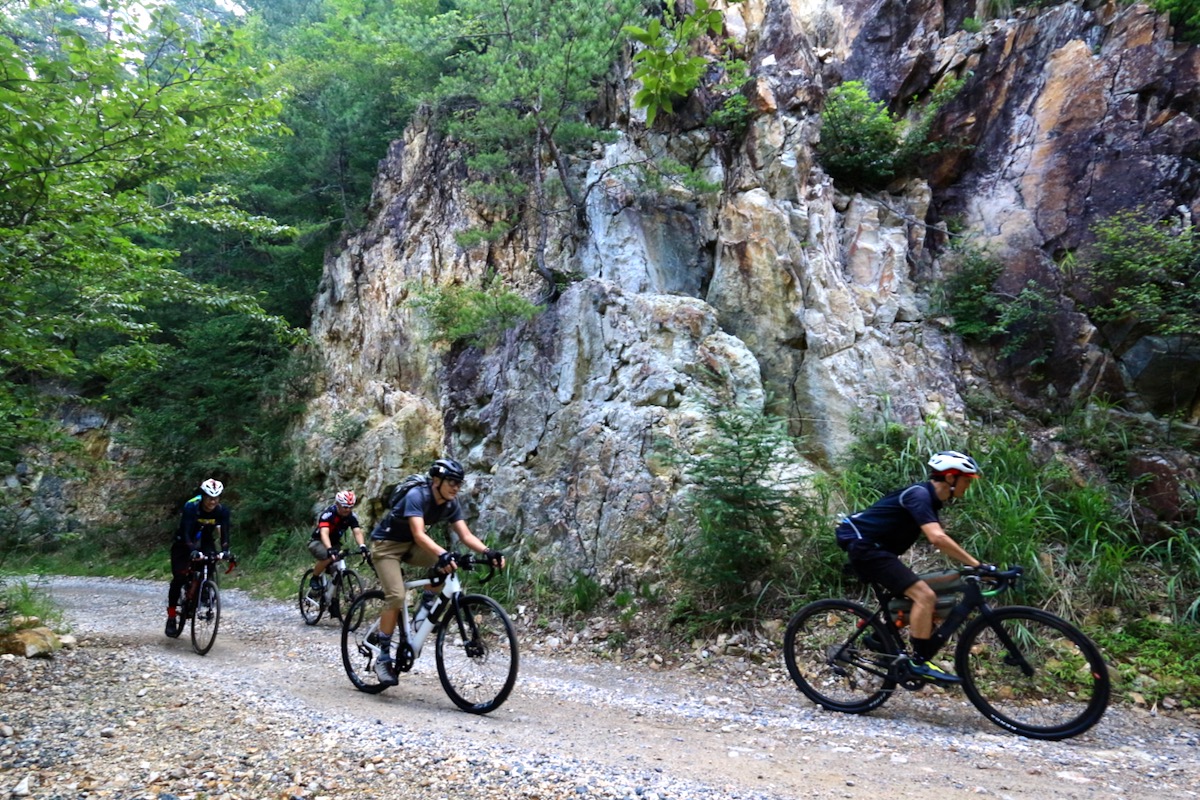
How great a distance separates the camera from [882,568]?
480 centimetres

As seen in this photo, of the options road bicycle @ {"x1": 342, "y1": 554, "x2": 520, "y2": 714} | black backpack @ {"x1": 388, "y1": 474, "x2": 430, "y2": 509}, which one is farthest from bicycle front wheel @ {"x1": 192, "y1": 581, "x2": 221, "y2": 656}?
black backpack @ {"x1": 388, "y1": 474, "x2": 430, "y2": 509}

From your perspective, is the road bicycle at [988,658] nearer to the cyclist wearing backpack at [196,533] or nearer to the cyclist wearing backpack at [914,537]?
the cyclist wearing backpack at [914,537]

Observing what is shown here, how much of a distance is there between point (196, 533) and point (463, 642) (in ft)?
13.5

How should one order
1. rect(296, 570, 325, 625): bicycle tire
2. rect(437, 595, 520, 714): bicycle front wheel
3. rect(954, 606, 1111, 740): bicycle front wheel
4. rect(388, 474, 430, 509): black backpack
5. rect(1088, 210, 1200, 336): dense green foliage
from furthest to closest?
rect(296, 570, 325, 625): bicycle tire → rect(1088, 210, 1200, 336): dense green foliage → rect(388, 474, 430, 509): black backpack → rect(437, 595, 520, 714): bicycle front wheel → rect(954, 606, 1111, 740): bicycle front wheel

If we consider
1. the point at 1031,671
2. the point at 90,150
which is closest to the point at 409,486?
the point at 90,150

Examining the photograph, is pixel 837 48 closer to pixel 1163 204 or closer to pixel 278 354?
pixel 1163 204

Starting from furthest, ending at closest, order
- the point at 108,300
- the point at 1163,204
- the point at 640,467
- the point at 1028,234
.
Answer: the point at 1028,234, the point at 1163,204, the point at 640,467, the point at 108,300

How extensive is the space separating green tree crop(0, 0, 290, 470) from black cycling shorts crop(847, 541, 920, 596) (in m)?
6.62

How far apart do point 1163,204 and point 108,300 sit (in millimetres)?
14153

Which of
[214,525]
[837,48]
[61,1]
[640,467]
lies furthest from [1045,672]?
[837,48]

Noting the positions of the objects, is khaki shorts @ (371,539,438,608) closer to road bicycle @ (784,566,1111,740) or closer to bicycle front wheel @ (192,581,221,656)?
bicycle front wheel @ (192,581,221,656)

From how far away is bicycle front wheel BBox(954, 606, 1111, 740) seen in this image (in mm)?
4383

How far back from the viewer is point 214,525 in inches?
282

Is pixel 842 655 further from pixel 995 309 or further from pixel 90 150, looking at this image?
pixel 995 309
